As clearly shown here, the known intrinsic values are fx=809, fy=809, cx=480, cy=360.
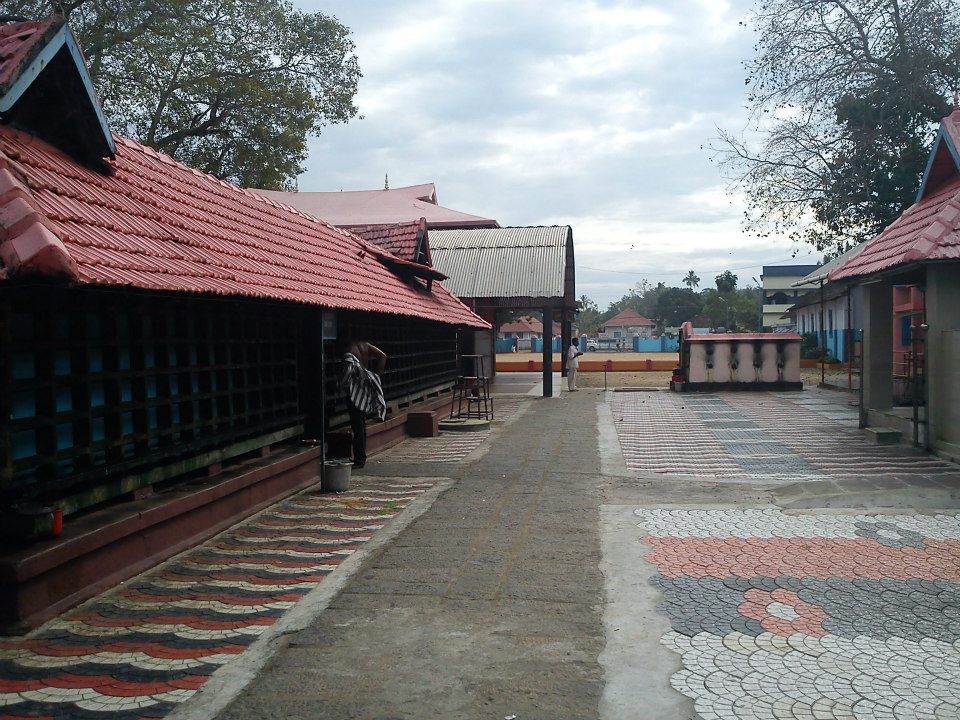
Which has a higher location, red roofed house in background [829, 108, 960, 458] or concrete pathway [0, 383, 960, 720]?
red roofed house in background [829, 108, 960, 458]

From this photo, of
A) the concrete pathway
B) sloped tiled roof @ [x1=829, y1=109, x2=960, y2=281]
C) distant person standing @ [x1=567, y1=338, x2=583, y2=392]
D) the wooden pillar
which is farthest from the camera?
distant person standing @ [x1=567, y1=338, x2=583, y2=392]

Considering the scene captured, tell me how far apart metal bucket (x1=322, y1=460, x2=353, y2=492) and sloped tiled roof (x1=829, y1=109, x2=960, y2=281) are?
24.0ft

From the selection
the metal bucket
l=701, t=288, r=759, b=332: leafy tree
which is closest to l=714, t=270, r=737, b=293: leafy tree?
l=701, t=288, r=759, b=332: leafy tree

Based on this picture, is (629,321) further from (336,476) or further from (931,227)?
(336,476)

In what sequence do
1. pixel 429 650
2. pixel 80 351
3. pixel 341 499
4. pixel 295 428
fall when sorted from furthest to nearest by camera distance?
pixel 295 428, pixel 341 499, pixel 80 351, pixel 429 650

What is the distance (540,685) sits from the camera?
166 inches

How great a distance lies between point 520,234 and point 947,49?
1319cm

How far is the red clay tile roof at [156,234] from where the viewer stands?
15.2ft

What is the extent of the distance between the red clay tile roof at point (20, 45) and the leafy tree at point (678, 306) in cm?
9432

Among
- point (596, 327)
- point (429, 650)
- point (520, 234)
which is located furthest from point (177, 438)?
point (596, 327)

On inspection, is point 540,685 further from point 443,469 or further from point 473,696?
point 443,469

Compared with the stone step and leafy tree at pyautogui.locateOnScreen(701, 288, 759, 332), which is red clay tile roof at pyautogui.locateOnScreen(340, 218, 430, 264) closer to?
the stone step

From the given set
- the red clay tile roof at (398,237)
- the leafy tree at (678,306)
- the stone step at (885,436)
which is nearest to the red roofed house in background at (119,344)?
the red clay tile roof at (398,237)

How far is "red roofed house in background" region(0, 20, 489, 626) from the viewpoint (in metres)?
5.06
